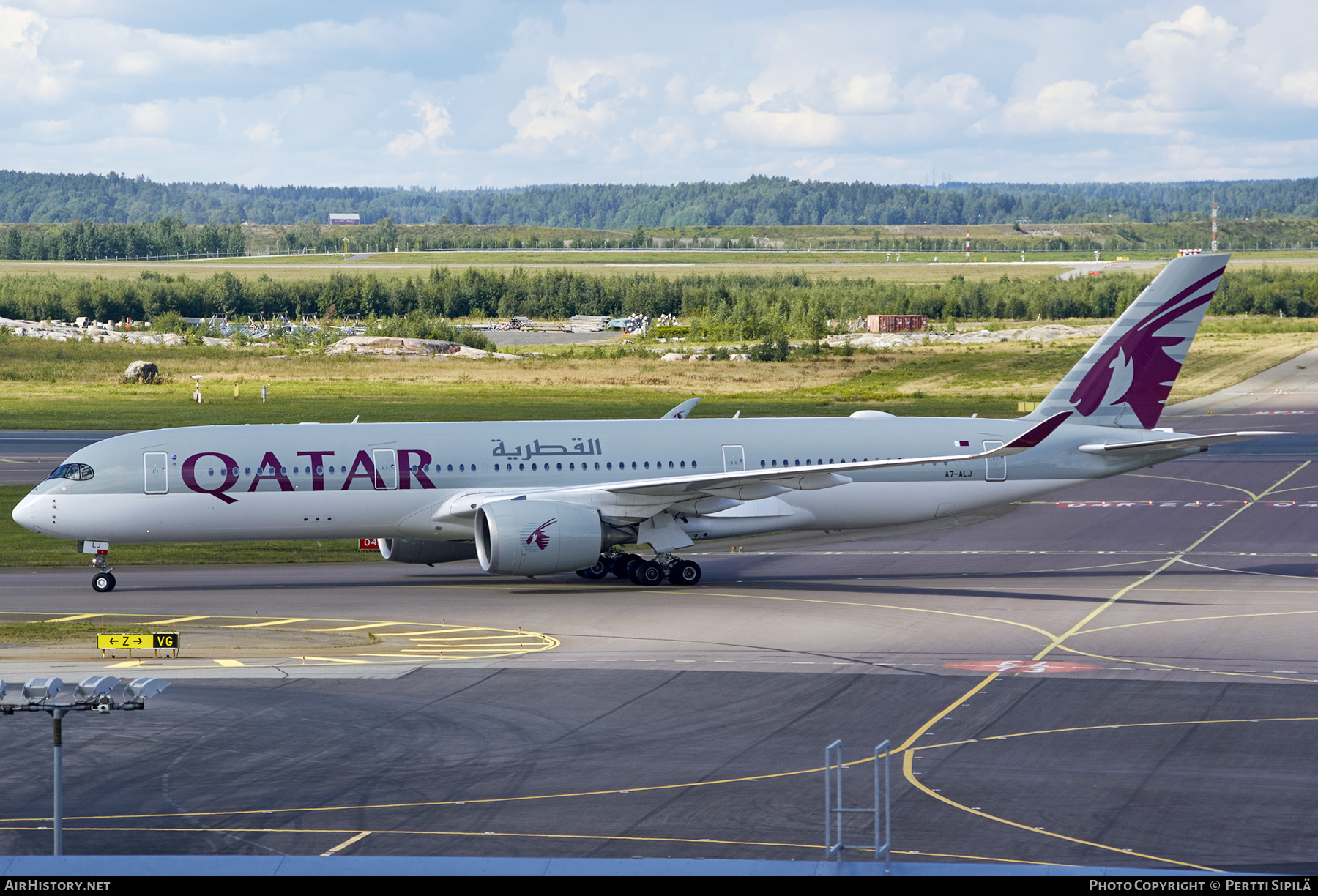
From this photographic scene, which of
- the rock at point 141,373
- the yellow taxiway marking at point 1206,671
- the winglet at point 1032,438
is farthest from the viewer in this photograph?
the rock at point 141,373

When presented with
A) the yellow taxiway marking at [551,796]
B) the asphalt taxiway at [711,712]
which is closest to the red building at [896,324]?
the asphalt taxiway at [711,712]

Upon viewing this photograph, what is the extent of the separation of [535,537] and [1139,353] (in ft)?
63.6

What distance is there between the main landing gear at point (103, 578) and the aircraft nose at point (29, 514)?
1.92 meters

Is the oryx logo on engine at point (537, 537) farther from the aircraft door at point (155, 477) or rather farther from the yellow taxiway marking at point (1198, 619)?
the yellow taxiway marking at point (1198, 619)

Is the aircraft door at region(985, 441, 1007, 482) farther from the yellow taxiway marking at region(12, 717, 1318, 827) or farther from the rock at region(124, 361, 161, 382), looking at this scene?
the rock at region(124, 361, 161, 382)

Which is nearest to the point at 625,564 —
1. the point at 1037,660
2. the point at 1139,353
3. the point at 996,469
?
the point at 996,469

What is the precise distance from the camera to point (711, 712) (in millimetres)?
25641

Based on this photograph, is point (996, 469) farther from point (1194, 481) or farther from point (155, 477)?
point (1194, 481)

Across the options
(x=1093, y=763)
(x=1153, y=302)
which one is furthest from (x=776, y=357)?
(x=1093, y=763)

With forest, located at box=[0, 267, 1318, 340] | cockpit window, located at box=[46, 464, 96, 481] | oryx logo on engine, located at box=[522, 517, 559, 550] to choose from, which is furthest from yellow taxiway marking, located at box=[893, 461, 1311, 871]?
forest, located at box=[0, 267, 1318, 340]

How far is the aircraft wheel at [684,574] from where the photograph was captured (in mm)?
40156

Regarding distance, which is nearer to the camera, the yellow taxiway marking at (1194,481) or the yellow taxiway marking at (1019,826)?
the yellow taxiway marking at (1019,826)

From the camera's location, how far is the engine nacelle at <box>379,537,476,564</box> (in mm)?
40844
